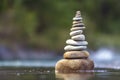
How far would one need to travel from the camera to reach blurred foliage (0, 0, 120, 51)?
3734 centimetres

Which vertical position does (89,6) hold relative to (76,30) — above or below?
above

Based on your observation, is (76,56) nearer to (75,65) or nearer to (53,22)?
(75,65)

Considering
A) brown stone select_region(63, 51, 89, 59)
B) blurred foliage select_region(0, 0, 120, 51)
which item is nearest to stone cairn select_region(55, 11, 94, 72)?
brown stone select_region(63, 51, 89, 59)

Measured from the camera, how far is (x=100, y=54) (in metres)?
35.7

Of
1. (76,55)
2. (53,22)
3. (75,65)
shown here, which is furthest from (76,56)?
(53,22)

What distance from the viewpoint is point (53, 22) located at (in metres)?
40.2

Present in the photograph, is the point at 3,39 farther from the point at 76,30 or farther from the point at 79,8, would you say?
the point at 76,30

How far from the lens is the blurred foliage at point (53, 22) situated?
37344 millimetres

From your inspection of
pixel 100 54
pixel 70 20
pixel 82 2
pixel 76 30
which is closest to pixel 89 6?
pixel 82 2

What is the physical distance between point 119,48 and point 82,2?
4988mm

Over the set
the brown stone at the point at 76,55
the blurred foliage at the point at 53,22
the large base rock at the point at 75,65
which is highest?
the blurred foliage at the point at 53,22

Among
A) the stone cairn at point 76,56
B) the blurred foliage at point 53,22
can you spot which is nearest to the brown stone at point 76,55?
the stone cairn at point 76,56

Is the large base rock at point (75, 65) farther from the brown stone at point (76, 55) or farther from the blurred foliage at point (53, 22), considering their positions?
the blurred foliage at point (53, 22)

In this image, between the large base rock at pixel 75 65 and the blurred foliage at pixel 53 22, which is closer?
the large base rock at pixel 75 65
